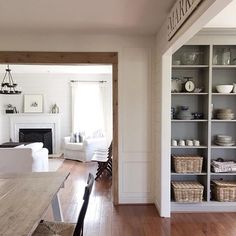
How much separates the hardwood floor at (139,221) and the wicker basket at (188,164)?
0.58 metres

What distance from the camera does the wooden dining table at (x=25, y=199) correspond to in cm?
139

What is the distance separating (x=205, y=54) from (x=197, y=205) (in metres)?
2.07

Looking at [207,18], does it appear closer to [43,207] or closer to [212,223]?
[43,207]

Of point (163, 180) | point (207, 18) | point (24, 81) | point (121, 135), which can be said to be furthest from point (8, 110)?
point (207, 18)

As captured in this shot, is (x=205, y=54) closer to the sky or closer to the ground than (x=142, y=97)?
closer to the sky

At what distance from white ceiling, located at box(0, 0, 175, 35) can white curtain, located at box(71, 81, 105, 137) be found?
4576 millimetres

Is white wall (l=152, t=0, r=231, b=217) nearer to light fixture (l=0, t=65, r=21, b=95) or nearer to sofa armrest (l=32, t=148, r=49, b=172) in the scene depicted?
sofa armrest (l=32, t=148, r=49, b=172)

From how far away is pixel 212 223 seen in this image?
3.33 m

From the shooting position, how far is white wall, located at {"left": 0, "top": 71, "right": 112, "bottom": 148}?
8320 millimetres

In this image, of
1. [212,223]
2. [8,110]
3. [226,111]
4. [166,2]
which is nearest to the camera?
[166,2]

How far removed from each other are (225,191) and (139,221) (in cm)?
124

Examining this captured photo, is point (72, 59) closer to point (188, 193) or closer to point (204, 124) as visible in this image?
point (204, 124)

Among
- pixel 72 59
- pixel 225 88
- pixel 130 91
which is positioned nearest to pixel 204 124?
pixel 225 88

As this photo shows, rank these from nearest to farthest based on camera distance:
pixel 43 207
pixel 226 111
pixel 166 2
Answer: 1. pixel 43 207
2. pixel 166 2
3. pixel 226 111
